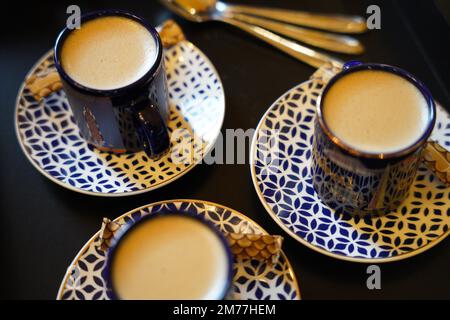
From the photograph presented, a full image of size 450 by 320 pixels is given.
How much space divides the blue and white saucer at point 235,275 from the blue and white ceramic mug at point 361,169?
0.10 meters

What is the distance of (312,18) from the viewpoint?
93cm

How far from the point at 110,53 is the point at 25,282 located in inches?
11.6

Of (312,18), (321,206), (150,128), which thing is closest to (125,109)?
(150,128)

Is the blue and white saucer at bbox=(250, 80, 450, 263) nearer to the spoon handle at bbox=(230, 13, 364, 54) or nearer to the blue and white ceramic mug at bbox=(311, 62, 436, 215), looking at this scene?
the blue and white ceramic mug at bbox=(311, 62, 436, 215)

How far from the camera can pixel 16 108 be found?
828mm

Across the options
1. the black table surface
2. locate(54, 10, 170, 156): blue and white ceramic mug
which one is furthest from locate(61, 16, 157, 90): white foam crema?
the black table surface

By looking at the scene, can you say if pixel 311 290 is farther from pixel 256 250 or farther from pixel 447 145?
pixel 447 145

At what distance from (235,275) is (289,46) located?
0.39 meters

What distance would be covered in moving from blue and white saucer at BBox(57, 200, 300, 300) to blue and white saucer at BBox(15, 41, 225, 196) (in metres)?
0.07

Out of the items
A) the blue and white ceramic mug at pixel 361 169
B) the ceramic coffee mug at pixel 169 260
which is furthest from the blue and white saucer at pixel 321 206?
the ceramic coffee mug at pixel 169 260

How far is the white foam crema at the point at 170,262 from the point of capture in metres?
0.60

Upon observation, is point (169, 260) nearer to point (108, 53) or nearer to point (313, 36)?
point (108, 53)

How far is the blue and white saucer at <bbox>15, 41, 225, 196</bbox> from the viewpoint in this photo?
76 cm

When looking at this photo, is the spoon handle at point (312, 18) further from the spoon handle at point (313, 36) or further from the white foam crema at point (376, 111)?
the white foam crema at point (376, 111)
